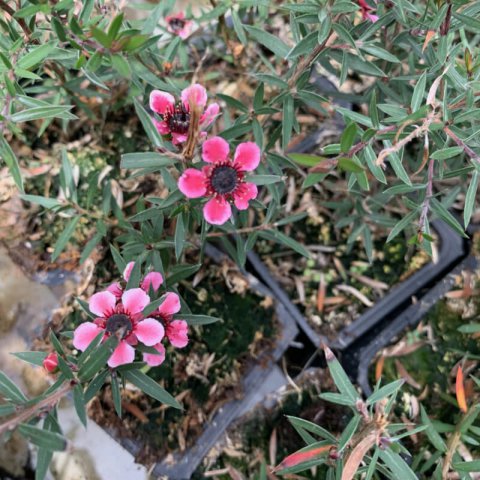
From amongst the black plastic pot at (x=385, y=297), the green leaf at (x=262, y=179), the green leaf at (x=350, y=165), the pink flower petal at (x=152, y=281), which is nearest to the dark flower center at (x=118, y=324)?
the pink flower petal at (x=152, y=281)

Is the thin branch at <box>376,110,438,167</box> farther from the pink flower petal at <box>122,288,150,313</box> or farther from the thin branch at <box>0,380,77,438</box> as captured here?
the thin branch at <box>0,380,77,438</box>

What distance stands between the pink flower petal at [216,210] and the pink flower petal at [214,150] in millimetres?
69

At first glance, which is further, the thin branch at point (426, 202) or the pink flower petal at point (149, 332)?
the thin branch at point (426, 202)

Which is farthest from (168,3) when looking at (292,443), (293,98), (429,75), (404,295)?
(292,443)

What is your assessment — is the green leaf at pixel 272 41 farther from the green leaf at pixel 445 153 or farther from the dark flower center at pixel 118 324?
the dark flower center at pixel 118 324

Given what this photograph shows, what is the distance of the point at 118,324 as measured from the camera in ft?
2.78

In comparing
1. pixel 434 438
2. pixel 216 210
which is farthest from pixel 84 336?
pixel 434 438

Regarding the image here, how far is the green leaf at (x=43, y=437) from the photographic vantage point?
691 millimetres

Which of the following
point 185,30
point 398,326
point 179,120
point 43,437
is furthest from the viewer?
point 398,326

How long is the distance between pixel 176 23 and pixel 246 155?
25.7 inches

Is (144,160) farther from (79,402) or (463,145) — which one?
(463,145)

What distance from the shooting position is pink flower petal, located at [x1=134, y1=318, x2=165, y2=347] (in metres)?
0.83

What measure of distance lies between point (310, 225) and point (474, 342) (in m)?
0.59

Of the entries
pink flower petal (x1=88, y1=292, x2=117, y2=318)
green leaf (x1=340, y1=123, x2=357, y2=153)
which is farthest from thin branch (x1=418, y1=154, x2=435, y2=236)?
pink flower petal (x1=88, y1=292, x2=117, y2=318)
